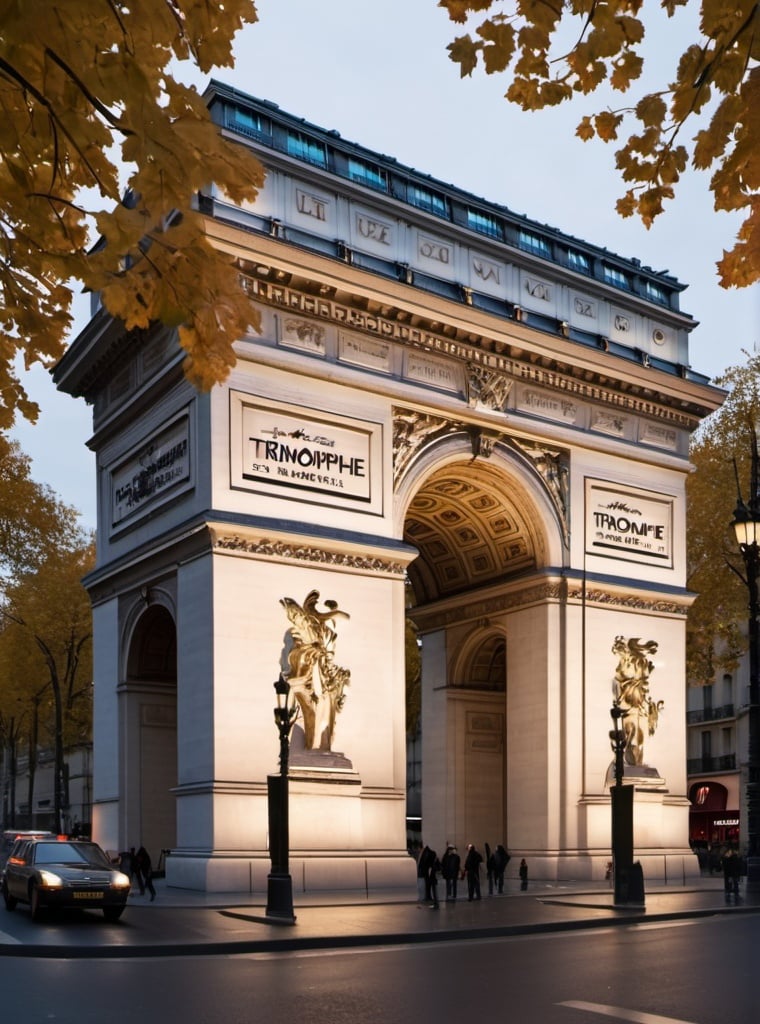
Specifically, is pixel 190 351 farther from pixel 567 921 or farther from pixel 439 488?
pixel 439 488

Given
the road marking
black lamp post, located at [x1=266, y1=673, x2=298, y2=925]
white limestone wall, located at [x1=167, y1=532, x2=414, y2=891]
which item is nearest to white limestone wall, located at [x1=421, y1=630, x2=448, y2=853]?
white limestone wall, located at [x1=167, y1=532, x2=414, y2=891]

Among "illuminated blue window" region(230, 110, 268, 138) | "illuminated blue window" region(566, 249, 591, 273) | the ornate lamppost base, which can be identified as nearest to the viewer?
the ornate lamppost base

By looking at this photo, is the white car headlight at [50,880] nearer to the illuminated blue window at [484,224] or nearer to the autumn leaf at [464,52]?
the autumn leaf at [464,52]

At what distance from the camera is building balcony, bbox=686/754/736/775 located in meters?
58.8

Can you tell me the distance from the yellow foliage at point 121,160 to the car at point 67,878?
1644cm

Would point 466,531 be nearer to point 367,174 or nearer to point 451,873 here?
point 367,174

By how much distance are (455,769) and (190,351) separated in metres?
32.7

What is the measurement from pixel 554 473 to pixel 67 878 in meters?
17.8

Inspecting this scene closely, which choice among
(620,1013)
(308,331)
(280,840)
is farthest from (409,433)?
(620,1013)

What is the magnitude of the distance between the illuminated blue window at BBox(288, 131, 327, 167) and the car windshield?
16.3 m

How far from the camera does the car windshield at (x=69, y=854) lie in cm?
2220

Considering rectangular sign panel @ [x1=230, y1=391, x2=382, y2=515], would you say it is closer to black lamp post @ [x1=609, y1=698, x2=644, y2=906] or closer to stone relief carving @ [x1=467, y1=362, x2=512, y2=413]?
stone relief carving @ [x1=467, y1=362, x2=512, y2=413]

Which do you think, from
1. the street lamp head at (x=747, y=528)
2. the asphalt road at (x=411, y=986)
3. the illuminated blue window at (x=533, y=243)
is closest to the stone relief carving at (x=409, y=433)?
the illuminated blue window at (x=533, y=243)

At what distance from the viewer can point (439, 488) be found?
114 ft
